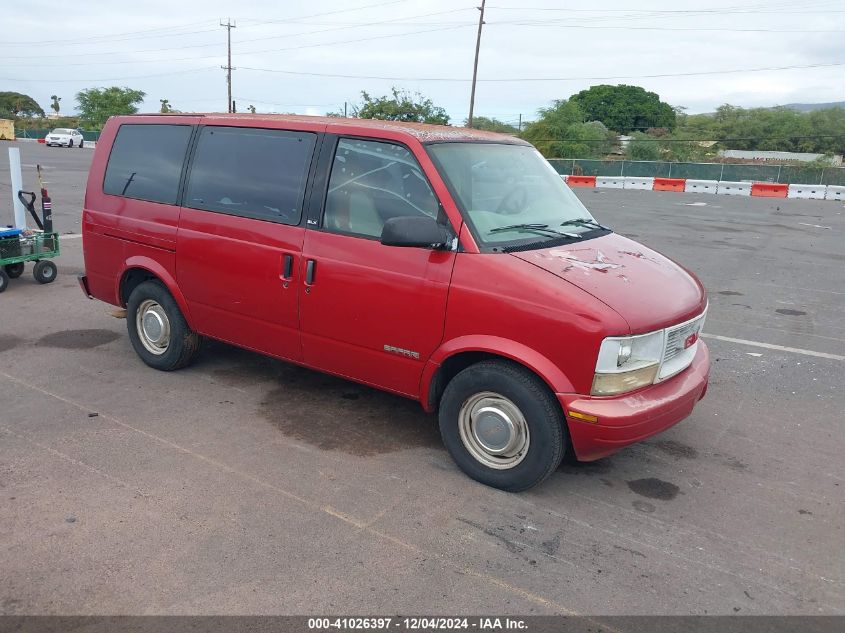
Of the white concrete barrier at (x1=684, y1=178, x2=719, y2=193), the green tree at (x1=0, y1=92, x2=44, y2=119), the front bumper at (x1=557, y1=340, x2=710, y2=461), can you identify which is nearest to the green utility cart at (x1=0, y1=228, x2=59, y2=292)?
the front bumper at (x1=557, y1=340, x2=710, y2=461)

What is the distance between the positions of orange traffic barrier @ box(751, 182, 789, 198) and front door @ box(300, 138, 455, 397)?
30563 mm

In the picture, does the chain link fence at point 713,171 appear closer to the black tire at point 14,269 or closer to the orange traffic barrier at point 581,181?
the orange traffic barrier at point 581,181

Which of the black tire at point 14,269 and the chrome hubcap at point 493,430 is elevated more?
the chrome hubcap at point 493,430

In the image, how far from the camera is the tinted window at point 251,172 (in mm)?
4707

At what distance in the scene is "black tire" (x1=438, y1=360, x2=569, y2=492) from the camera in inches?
148

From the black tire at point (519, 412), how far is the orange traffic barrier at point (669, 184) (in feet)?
105

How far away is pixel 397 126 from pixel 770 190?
101 ft

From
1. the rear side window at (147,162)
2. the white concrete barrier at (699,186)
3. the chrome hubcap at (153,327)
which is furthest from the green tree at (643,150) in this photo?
the chrome hubcap at (153,327)

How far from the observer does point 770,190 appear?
101 feet

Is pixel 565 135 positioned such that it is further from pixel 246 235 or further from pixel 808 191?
pixel 246 235

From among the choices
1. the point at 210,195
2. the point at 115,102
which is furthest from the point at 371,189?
the point at 115,102

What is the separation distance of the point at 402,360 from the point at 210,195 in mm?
2055

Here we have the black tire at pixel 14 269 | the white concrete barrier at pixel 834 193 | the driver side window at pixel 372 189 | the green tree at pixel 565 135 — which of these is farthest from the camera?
the green tree at pixel 565 135

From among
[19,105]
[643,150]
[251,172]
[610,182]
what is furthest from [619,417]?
[19,105]
